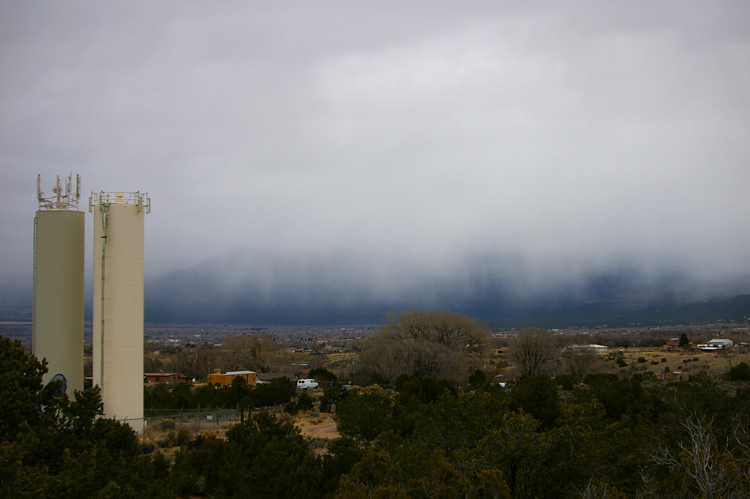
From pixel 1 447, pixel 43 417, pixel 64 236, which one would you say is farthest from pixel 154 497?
pixel 64 236

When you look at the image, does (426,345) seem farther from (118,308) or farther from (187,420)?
(118,308)

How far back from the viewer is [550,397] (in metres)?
27.4

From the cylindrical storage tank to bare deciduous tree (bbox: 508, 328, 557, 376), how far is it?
130 ft

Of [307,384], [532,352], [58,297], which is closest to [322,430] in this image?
[58,297]

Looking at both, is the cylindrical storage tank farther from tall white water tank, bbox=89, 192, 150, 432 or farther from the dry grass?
the dry grass

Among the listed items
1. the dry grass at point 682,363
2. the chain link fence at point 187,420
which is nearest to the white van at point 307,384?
the chain link fence at point 187,420

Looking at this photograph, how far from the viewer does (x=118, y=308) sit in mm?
22766

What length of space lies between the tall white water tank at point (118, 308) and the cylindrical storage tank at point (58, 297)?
26.5 inches

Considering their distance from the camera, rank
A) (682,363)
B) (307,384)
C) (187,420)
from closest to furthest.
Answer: (187,420) → (307,384) → (682,363)

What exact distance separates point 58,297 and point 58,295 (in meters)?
0.07

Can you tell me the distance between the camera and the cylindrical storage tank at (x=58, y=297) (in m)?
22.3

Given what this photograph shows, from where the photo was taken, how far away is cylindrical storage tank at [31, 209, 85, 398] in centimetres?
2234

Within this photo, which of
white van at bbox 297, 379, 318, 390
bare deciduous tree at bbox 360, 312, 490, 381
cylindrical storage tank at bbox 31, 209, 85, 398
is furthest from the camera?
white van at bbox 297, 379, 318, 390

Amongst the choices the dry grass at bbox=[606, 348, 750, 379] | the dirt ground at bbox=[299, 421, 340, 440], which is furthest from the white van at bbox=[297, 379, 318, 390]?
the dry grass at bbox=[606, 348, 750, 379]
